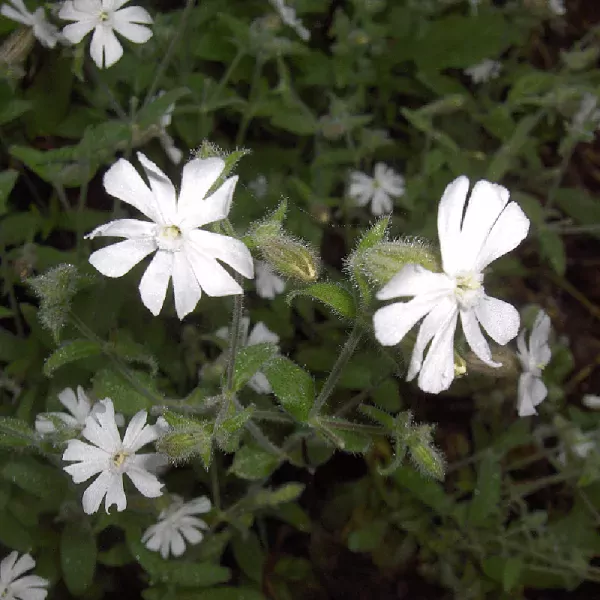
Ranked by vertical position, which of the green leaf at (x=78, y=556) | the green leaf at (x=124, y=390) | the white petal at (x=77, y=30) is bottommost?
the green leaf at (x=78, y=556)

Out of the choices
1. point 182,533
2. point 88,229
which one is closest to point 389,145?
point 88,229

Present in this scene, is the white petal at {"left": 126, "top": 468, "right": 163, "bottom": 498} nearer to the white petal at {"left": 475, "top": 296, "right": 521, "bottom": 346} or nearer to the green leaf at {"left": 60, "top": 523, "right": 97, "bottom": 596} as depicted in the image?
the green leaf at {"left": 60, "top": 523, "right": 97, "bottom": 596}

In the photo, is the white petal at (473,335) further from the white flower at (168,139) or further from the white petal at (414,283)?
the white flower at (168,139)

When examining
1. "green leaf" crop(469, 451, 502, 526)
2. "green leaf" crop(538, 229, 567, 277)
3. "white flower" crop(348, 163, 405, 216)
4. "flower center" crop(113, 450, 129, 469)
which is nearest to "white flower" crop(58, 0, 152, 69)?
"white flower" crop(348, 163, 405, 216)

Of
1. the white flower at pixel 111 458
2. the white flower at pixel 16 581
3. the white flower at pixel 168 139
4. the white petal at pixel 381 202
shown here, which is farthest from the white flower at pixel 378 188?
the white flower at pixel 16 581

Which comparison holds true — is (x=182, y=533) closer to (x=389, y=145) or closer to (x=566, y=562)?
(x=566, y=562)
